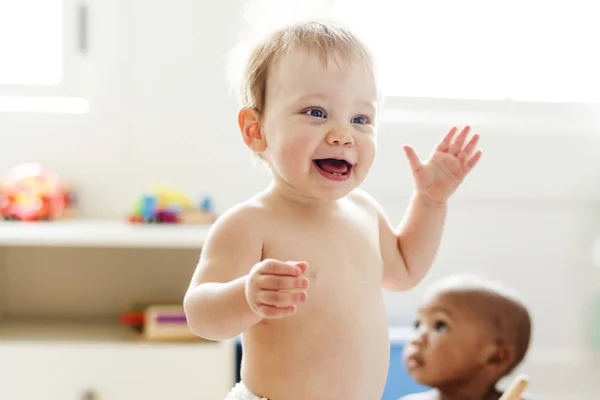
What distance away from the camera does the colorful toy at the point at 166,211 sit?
1490 millimetres

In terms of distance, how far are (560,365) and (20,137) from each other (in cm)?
134

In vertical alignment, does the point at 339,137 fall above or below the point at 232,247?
above

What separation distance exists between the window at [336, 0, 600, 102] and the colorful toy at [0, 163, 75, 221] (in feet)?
2.47

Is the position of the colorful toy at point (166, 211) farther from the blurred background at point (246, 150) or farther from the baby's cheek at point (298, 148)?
the baby's cheek at point (298, 148)

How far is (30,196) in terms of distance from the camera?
4.89 feet

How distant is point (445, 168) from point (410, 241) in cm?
9

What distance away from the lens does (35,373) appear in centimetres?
140

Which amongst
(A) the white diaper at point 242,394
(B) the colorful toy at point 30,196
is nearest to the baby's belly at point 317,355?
(A) the white diaper at point 242,394

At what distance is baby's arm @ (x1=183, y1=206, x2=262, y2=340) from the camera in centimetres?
62

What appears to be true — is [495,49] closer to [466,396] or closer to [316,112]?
[466,396]

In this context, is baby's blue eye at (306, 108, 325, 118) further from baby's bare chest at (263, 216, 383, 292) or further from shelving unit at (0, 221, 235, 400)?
shelving unit at (0, 221, 235, 400)

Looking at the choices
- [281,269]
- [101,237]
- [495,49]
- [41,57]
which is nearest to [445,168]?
[281,269]

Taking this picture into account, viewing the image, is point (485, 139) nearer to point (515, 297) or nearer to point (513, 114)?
point (513, 114)

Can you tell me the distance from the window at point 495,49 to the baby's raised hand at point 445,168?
89 centimetres
